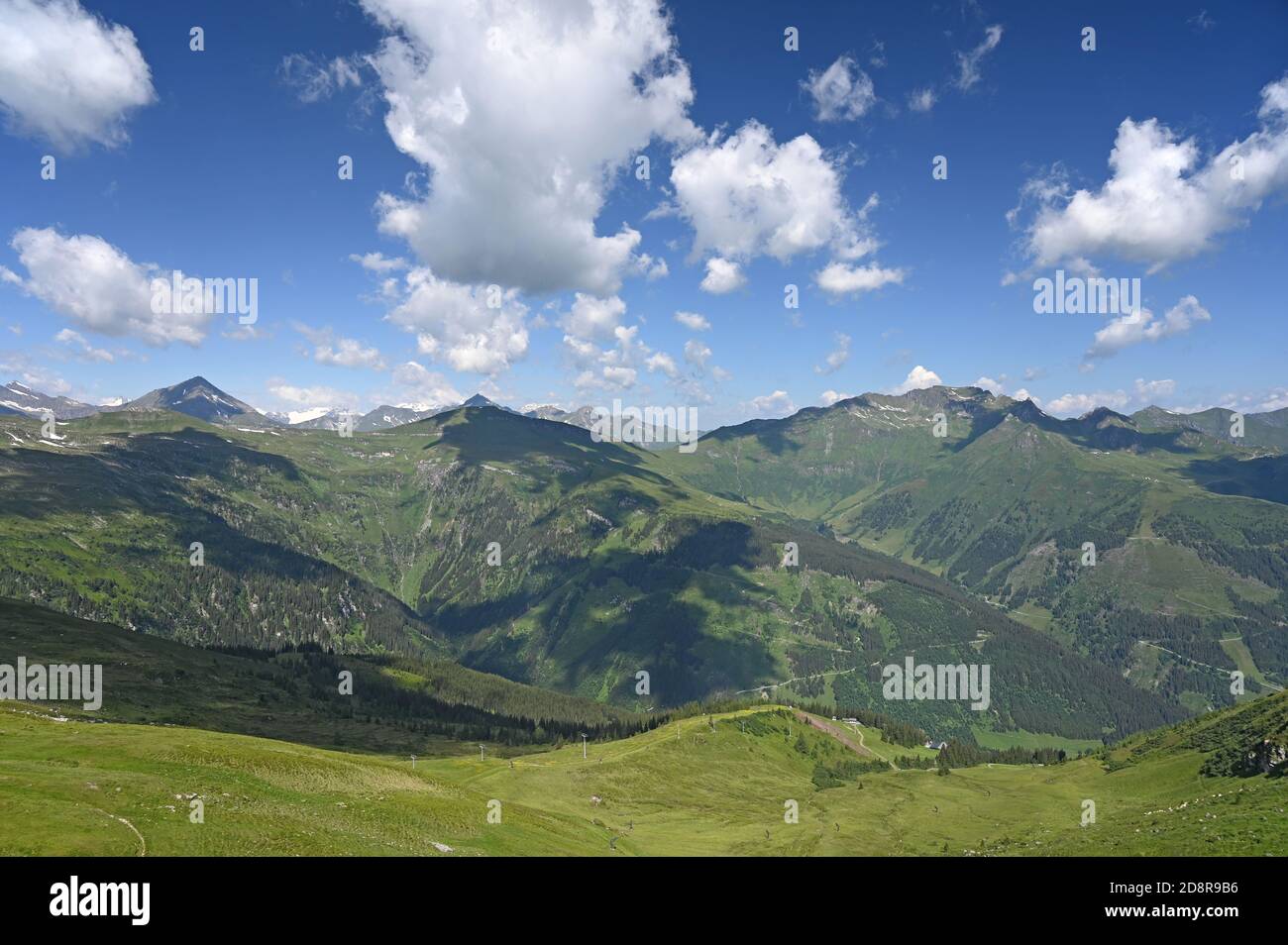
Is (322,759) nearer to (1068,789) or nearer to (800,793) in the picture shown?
(800,793)

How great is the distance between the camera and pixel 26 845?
3547 cm

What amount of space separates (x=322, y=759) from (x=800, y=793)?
12093 cm

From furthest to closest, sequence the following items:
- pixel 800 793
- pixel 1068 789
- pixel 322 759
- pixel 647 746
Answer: pixel 647 746 → pixel 800 793 → pixel 1068 789 → pixel 322 759

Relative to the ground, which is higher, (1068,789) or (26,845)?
(26,845)
